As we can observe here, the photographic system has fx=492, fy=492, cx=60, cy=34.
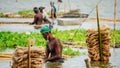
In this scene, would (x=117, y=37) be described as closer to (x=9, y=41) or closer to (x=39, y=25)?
(x=9, y=41)

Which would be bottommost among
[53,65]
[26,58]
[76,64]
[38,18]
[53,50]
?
[76,64]

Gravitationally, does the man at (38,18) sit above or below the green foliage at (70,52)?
above

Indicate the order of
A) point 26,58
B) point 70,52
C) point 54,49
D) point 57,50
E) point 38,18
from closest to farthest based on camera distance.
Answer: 1. point 26,58
2. point 57,50
3. point 54,49
4. point 70,52
5. point 38,18

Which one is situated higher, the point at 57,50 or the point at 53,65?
the point at 57,50

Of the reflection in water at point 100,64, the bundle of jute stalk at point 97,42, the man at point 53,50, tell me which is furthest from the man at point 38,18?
the man at point 53,50

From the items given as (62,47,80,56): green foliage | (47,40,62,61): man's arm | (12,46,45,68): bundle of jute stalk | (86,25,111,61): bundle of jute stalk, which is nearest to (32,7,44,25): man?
(62,47,80,56): green foliage

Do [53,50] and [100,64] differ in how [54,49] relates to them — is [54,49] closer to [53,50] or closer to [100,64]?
[53,50]

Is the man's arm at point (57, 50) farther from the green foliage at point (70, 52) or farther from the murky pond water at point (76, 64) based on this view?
the green foliage at point (70, 52)

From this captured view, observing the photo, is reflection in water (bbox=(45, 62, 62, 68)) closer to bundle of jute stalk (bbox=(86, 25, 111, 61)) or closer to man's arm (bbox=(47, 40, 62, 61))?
man's arm (bbox=(47, 40, 62, 61))

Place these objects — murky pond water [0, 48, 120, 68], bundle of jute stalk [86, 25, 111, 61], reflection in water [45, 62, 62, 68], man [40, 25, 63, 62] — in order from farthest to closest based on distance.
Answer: bundle of jute stalk [86, 25, 111, 61]
murky pond water [0, 48, 120, 68]
reflection in water [45, 62, 62, 68]
man [40, 25, 63, 62]

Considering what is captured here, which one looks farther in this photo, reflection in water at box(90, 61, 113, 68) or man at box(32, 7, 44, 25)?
man at box(32, 7, 44, 25)

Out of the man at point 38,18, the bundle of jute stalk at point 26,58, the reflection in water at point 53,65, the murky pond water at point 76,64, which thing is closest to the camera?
the bundle of jute stalk at point 26,58

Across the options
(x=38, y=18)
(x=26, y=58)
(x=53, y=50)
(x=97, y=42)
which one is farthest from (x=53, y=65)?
(x=38, y=18)

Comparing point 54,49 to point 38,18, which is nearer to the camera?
point 54,49
